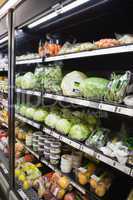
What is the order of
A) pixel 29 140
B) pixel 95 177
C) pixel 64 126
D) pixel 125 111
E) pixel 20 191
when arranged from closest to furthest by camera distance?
pixel 125 111, pixel 95 177, pixel 64 126, pixel 20 191, pixel 29 140

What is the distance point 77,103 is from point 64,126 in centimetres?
33

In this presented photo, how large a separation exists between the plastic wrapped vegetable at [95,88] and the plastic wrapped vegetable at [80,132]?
0.28 meters

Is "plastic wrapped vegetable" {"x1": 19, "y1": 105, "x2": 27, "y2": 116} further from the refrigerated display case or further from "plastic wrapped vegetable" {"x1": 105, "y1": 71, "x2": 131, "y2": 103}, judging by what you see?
"plastic wrapped vegetable" {"x1": 105, "y1": 71, "x2": 131, "y2": 103}

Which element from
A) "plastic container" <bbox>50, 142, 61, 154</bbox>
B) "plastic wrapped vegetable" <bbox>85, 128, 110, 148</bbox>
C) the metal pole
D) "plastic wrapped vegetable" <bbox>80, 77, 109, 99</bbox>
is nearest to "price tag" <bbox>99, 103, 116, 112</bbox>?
"plastic wrapped vegetable" <bbox>80, 77, 109, 99</bbox>

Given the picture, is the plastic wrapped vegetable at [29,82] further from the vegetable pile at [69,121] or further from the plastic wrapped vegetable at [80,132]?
the plastic wrapped vegetable at [80,132]

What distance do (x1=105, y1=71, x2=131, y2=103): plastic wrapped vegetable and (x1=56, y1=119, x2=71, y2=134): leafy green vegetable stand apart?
1.81 feet

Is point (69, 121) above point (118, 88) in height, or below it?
below

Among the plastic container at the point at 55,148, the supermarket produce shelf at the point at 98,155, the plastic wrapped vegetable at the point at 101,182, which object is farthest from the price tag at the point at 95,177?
the plastic container at the point at 55,148

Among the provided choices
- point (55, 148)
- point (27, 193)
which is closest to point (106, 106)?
point (55, 148)

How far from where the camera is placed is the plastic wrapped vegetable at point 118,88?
1347 millimetres

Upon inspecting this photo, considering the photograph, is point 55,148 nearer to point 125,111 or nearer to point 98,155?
point 98,155

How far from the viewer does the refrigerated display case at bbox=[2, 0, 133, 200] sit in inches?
56.5

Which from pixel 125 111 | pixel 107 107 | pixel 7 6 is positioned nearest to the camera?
pixel 125 111

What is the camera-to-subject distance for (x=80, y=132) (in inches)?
67.9
